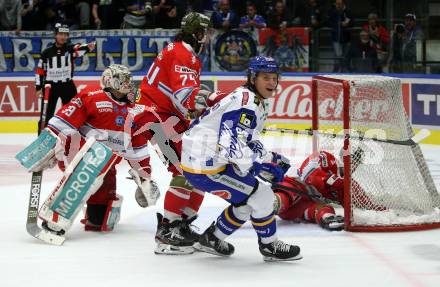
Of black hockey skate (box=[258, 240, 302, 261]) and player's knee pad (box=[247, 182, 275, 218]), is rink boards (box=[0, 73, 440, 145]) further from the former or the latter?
player's knee pad (box=[247, 182, 275, 218])

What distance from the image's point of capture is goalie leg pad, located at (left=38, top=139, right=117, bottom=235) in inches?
213

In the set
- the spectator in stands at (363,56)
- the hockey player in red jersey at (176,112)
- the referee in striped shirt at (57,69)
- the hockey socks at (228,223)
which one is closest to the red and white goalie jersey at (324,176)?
the hockey player in red jersey at (176,112)

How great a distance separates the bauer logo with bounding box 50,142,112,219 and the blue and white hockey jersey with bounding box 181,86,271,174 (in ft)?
2.67

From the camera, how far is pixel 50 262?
4.91 metres

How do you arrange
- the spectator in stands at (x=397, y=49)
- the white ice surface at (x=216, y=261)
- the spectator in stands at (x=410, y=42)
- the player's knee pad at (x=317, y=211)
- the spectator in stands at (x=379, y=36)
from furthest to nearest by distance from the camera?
the spectator in stands at (x=379, y=36), the spectator in stands at (x=397, y=49), the spectator in stands at (x=410, y=42), the player's knee pad at (x=317, y=211), the white ice surface at (x=216, y=261)

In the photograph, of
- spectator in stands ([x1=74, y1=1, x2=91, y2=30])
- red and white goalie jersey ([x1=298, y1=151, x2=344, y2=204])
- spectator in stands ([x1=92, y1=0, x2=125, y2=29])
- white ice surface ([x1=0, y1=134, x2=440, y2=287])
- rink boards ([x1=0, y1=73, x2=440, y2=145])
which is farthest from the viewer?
spectator in stands ([x1=74, y1=1, x2=91, y2=30])

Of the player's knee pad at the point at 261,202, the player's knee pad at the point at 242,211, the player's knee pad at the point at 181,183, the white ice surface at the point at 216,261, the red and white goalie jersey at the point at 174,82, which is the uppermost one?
the red and white goalie jersey at the point at 174,82

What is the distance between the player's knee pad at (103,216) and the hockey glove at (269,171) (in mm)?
1373

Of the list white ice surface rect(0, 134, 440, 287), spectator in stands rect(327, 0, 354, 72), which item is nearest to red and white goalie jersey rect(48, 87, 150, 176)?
white ice surface rect(0, 134, 440, 287)

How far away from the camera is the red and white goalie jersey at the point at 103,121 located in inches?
219

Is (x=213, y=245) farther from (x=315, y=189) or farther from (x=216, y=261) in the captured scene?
(x=315, y=189)

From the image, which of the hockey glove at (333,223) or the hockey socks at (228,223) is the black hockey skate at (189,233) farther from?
the hockey glove at (333,223)

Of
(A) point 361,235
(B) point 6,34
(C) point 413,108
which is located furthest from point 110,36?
(A) point 361,235

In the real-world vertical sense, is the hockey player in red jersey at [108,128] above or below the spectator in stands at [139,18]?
below
